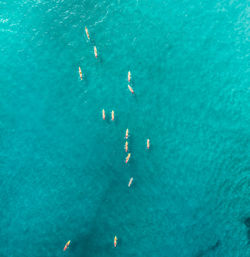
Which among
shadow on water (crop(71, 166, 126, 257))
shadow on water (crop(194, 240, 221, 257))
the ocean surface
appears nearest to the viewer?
shadow on water (crop(194, 240, 221, 257))

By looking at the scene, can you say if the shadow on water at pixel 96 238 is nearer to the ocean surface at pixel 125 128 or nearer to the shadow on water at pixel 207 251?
the ocean surface at pixel 125 128

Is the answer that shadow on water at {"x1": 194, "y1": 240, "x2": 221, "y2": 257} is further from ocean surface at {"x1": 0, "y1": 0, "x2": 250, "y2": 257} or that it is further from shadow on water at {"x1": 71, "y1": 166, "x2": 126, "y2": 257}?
shadow on water at {"x1": 71, "y1": 166, "x2": 126, "y2": 257}

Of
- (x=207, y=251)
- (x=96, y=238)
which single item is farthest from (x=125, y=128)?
(x=207, y=251)

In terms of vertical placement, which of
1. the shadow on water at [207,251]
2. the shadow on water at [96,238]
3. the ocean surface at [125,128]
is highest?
the ocean surface at [125,128]

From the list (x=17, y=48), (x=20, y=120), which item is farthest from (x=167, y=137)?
(x=17, y=48)

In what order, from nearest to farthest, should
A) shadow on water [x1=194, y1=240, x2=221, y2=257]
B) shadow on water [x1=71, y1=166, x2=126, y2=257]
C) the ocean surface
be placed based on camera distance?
1. shadow on water [x1=194, y1=240, x2=221, y2=257]
2. shadow on water [x1=71, y1=166, x2=126, y2=257]
3. the ocean surface

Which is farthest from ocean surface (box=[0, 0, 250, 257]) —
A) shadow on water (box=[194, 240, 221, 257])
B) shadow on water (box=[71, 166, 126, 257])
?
shadow on water (box=[194, 240, 221, 257])

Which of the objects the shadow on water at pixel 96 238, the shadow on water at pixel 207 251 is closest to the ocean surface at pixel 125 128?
the shadow on water at pixel 96 238

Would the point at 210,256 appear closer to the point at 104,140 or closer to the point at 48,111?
the point at 104,140

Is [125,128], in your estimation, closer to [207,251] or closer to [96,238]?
[96,238]
